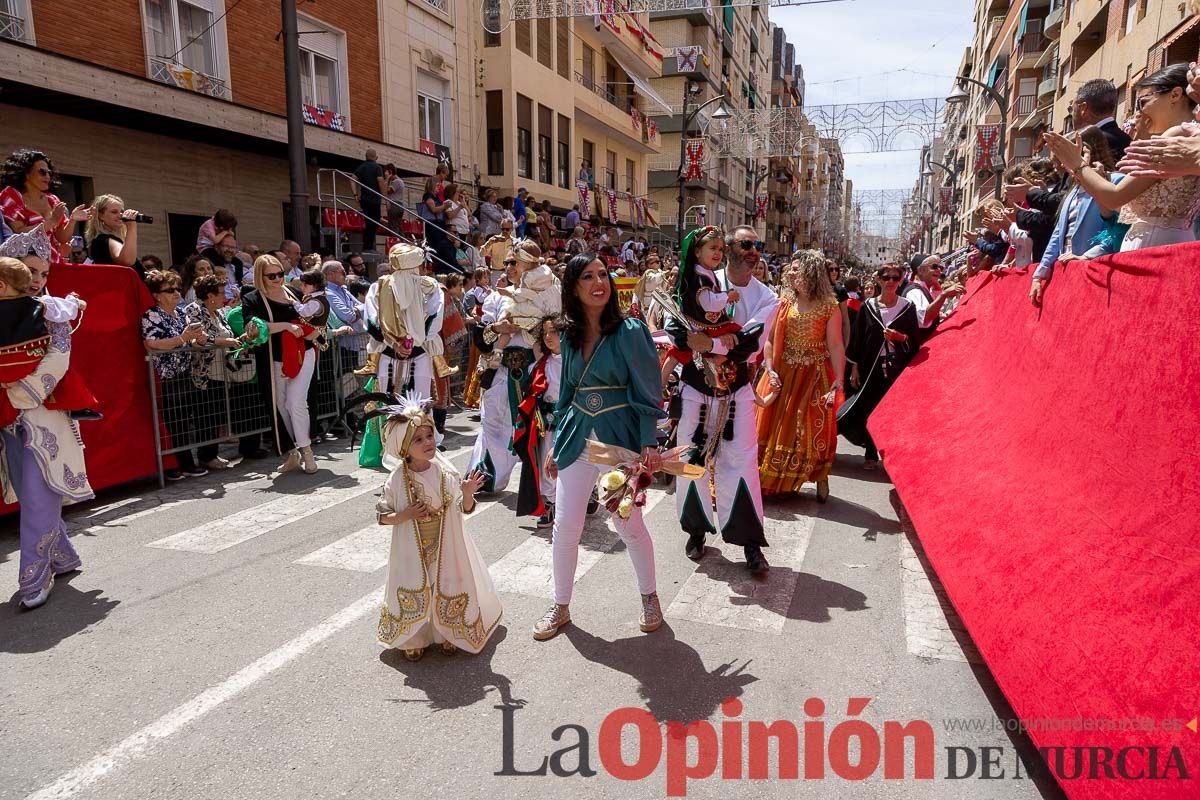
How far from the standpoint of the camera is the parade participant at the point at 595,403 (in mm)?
3736

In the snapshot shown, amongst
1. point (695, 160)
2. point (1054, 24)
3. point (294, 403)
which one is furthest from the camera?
point (1054, 24)

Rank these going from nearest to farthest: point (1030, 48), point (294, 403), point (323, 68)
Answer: point (294, 403), point (323, 68), point (1030, 48)

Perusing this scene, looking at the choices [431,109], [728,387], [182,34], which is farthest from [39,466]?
[431,109]

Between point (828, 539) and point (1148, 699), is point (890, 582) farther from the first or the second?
point (1148, 699)

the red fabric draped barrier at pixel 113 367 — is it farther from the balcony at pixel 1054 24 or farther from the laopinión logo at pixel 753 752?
the balcony at pixel 1054 24

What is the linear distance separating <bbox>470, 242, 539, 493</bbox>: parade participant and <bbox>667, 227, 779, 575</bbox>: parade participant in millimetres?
1823

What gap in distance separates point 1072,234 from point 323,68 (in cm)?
1564

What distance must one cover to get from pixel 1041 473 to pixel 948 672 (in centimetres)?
104

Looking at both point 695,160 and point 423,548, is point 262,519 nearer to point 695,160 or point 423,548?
point 423,548

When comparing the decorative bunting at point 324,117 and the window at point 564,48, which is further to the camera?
the window at point 564,48

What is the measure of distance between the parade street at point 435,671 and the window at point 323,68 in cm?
1251

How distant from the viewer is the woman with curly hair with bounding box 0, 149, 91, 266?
5.81 m

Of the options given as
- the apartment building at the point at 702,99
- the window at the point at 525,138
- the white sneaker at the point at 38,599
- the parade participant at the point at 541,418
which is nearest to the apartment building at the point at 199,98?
the window at the point at 525,138

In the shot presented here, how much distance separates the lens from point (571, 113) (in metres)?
25.2
